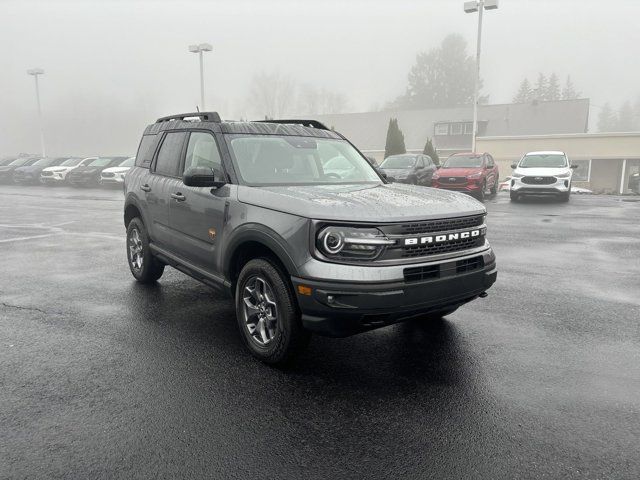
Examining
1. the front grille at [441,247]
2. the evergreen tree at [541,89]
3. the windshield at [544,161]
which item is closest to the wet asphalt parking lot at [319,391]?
the front grille at [441,247]

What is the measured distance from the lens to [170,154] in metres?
5.74

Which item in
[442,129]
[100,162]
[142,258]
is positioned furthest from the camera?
[442,129]

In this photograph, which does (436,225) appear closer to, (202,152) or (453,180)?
(202,152)

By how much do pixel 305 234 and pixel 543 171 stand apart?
55.3ft

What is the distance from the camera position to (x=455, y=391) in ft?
12.1

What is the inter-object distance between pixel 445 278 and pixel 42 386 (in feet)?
10.3

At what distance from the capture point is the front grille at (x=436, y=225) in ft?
12.0

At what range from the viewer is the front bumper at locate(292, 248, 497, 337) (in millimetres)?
3484

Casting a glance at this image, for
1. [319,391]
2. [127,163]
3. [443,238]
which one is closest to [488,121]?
[127,163]

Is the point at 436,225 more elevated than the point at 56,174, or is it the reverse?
the point at 436,225

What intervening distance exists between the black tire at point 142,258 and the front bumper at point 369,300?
3.23 meters

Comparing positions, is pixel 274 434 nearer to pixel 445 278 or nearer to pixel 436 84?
pixel 445 278

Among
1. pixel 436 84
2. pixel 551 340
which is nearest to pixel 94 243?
pixel 551 340

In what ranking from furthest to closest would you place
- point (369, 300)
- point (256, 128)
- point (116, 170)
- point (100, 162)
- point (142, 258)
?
1. point (100, 162)
2. point (116, 170)
3. point (142, 258)
4. point (256, 128)
5. point (369, 300)
